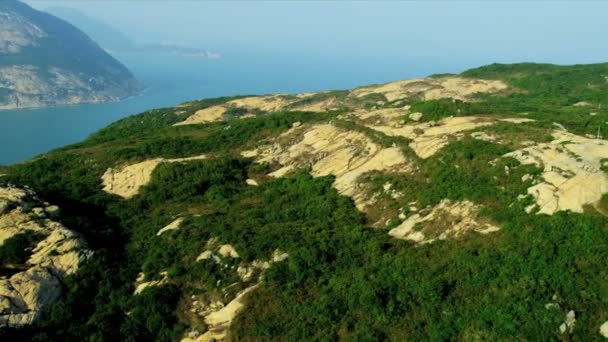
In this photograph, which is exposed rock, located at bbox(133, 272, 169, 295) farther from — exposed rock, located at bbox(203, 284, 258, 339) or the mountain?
exposed rock, located at bbox(203, 284, 258, 339)

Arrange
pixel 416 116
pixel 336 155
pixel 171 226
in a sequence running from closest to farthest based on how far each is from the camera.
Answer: pixel 171 226
pixel 336 155
pixel 416 116

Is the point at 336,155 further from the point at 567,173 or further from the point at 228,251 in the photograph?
the point at 567,173

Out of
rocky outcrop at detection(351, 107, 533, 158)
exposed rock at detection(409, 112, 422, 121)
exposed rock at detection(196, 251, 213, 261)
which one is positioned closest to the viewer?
exposed rock at detection(196, 251, 213, 261)

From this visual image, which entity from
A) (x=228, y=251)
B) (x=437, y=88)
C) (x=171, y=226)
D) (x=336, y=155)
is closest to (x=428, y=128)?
(x=336, y=155)

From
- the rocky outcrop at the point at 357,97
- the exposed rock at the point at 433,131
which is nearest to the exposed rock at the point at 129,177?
the exposed rock at the point at 433,131

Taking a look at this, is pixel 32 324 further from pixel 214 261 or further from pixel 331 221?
pixel 331 221

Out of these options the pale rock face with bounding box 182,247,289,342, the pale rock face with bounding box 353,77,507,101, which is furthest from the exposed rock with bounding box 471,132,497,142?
the pale rock face with bounding box 353,77,507,101
